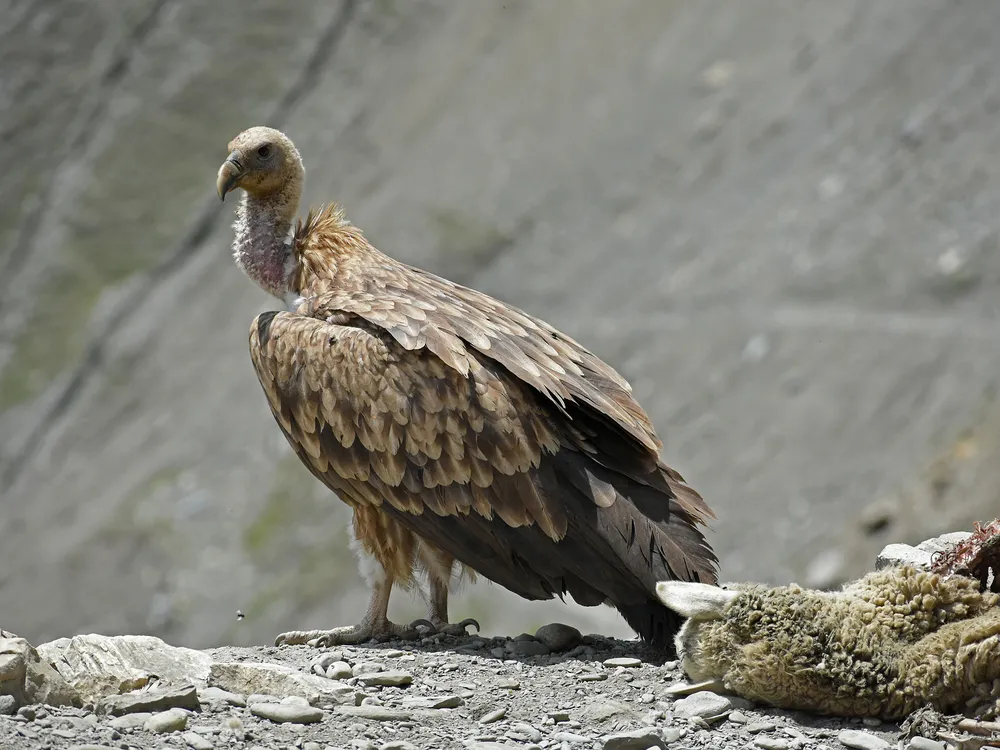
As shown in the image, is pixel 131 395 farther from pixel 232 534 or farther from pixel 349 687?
pixel 349 687

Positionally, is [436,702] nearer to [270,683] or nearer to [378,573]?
[270,683]

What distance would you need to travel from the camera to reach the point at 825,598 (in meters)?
7.04

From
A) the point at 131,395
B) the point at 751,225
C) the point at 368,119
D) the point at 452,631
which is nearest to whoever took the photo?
the point at 452,631

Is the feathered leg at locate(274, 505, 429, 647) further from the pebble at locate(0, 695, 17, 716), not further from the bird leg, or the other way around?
the pebble at locate(0, 695, 17, 716)

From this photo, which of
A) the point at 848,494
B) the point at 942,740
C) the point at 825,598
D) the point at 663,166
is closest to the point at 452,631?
the point at 825,598

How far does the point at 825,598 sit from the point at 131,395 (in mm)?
26653

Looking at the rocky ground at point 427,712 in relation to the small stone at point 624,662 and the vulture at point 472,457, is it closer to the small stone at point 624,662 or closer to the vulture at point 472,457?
Result: the small stone at point 624,662

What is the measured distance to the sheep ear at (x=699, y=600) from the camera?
22.8 feet

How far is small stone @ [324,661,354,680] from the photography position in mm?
7445

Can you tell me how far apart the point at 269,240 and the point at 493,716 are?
438cm

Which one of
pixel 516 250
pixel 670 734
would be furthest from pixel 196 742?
pixel 516 250

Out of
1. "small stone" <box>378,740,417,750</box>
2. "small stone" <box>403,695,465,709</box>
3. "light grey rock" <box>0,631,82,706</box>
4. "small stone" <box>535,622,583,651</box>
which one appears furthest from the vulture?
"light grey rock" <box>0,631,82,706</box>

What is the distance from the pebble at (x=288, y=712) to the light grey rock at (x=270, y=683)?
25 cm

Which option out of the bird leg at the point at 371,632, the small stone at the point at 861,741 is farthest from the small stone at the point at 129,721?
the small stone at the point at 861,741
